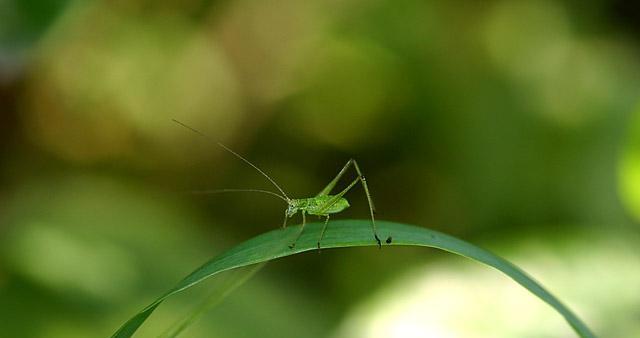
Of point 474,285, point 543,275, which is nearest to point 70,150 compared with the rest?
point 474,285

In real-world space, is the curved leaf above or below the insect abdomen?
below

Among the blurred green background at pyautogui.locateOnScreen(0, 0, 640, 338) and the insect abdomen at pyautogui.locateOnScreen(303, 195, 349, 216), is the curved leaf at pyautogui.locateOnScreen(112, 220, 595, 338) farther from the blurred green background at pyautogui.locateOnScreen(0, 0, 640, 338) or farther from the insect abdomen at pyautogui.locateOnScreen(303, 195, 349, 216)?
the blurred green background at pyautogui.locateOnScreen(0, 0, 640, 338)

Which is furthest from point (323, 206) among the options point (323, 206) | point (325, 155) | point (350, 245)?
point (325, 155)

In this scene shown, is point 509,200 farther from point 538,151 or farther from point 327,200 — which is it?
point 327,200

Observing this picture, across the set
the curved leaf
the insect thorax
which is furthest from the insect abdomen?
the curved leaf

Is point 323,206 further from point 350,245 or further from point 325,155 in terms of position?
point 325,155
